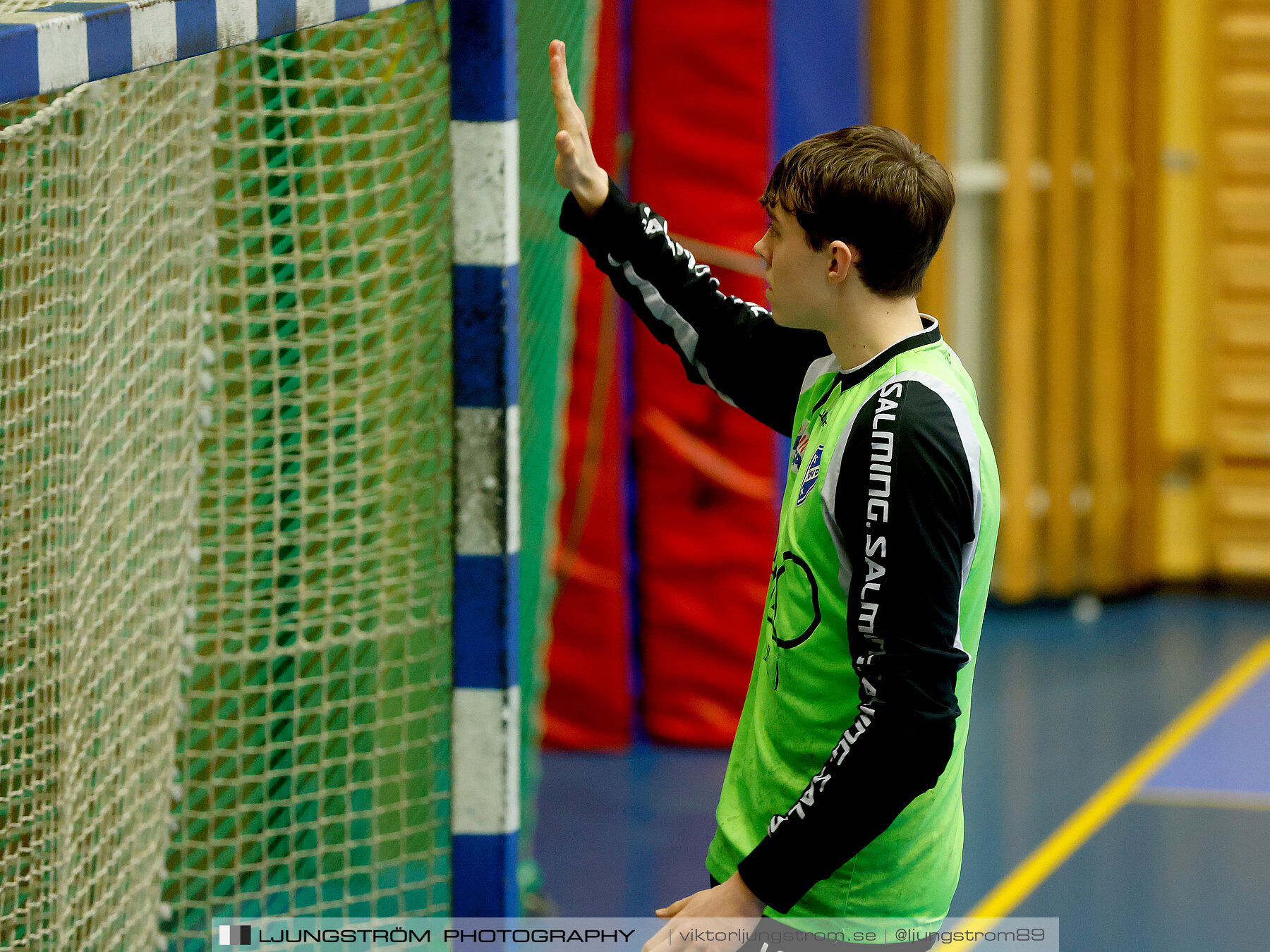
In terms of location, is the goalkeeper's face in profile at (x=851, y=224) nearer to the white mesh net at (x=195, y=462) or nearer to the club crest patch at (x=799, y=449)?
the club crest patch at (x=799, y=449)

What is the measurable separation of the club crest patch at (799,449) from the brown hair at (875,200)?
22cm

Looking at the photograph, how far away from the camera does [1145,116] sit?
710 cm

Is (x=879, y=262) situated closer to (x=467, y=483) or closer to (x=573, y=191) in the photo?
(x=573, y=191)

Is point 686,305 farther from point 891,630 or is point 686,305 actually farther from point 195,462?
point 195,462

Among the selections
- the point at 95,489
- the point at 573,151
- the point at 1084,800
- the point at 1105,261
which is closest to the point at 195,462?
the point at 95,489

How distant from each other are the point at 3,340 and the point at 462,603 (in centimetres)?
76

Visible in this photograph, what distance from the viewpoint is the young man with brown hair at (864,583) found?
1650mm

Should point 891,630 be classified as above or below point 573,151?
below

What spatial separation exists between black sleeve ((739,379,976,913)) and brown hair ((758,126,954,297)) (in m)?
0.14

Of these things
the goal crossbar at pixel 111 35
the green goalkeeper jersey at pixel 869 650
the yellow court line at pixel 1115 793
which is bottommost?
the yellow court line at pixel 1115 793

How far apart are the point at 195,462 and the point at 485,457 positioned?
2.17 ft

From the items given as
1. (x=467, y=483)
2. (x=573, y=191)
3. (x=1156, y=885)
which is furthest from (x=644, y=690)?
(x=573, y=191)

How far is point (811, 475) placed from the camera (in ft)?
6.00

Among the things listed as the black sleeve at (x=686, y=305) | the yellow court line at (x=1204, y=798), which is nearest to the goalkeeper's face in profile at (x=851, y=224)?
the black sleeve at (x=686, y=305)
